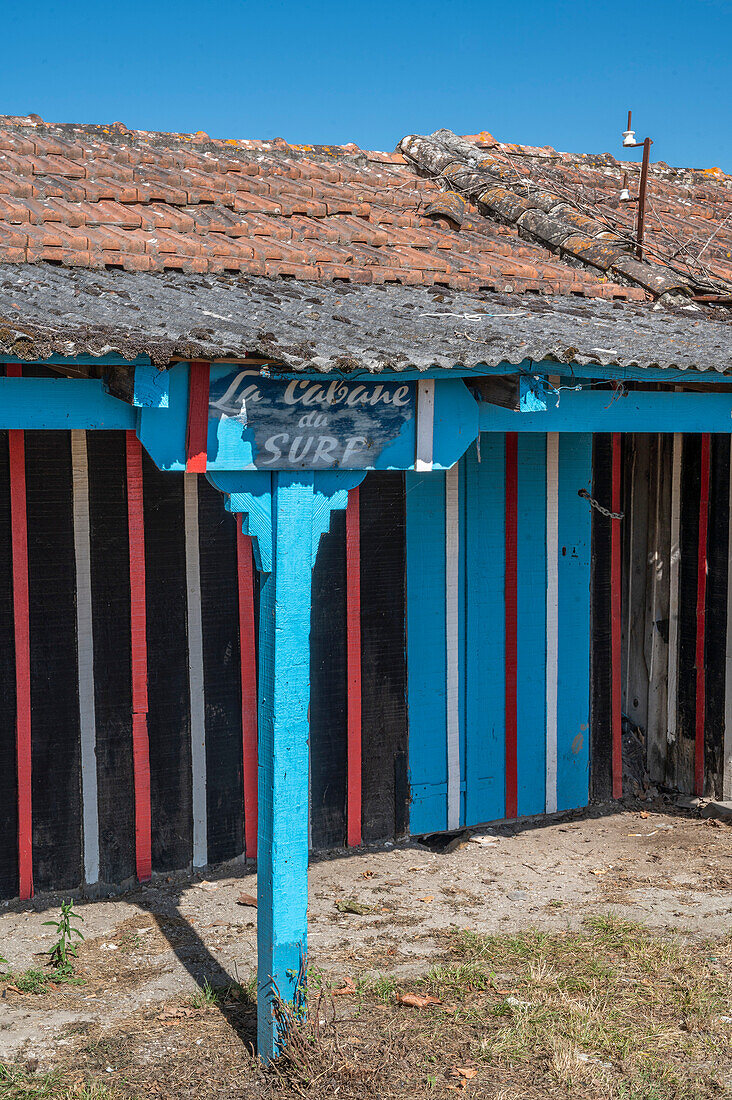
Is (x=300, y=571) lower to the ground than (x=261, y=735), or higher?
higher

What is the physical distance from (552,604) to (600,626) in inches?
19.8

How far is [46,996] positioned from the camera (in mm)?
5121

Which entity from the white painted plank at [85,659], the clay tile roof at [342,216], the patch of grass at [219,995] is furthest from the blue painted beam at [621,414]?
the patch of grass at [219,995]


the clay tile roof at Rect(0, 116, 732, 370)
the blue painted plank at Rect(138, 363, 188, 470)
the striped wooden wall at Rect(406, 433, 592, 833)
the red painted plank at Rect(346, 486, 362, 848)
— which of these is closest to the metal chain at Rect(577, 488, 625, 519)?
the striped wooden wall at Rect(406, 433, 592, 833)

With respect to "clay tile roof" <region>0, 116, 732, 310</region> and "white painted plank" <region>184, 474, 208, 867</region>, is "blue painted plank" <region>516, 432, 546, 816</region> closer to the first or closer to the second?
"clay tile roof" <region>0, 116, 732, 310</region>

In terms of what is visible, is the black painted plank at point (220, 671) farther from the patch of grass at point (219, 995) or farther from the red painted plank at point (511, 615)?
the red painted plank at point (511, 615)

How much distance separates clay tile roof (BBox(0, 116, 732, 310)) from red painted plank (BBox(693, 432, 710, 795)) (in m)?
1.38

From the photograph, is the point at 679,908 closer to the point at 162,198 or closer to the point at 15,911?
the point at 15,911

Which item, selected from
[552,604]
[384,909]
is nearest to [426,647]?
[552,604]

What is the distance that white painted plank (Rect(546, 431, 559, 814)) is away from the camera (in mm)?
7500

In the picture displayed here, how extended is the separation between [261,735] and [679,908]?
3.02m

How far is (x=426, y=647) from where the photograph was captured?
7.12m

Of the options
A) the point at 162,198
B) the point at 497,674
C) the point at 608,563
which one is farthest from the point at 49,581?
the point at 608,563

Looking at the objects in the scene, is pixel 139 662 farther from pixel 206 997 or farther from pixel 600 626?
pixel 600 626
